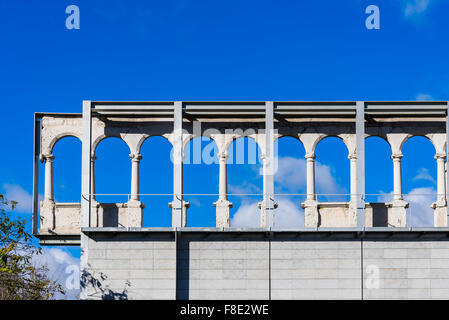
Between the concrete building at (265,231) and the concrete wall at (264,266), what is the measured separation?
0.04 metres

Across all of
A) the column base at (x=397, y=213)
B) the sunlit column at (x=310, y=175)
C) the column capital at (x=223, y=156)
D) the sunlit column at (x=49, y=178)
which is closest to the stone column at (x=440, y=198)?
the column base at (x=397, y=213)

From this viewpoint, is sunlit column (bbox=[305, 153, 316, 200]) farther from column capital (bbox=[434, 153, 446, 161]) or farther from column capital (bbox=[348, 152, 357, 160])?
column capital (bbox=[434, 153, 446, 161])

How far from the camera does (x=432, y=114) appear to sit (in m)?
34.6

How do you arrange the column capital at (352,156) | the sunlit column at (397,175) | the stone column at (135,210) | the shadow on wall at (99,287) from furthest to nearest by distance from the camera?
the column capital at (352,156), the sunlit column at (397,175), the stone column at (135,210), the shadow on wall at (99,287)

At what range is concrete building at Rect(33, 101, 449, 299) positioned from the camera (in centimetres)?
3216

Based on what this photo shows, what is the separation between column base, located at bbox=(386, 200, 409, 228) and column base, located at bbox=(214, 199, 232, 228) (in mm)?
7003

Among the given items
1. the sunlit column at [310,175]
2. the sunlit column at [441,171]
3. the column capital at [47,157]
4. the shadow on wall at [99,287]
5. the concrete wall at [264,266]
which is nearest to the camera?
the shadow on wall at [99,287]

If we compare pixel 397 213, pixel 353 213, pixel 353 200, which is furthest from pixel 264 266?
pixel 397 213

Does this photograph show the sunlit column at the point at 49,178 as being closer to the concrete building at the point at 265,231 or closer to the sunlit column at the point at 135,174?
the concrete building at the point at 265,231

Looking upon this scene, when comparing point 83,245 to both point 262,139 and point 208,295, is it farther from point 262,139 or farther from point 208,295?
point 262,139

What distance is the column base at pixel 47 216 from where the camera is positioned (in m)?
35.2

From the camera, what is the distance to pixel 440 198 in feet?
114
